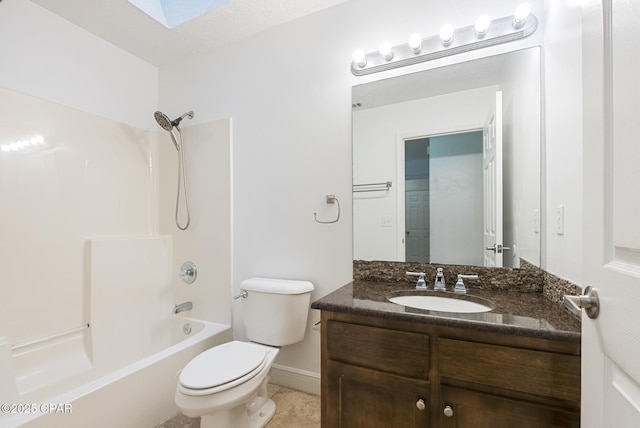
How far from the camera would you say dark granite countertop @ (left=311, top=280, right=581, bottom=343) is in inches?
35.2

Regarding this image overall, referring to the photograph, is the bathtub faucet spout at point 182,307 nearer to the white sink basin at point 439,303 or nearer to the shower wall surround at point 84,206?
the shower wall surround at point 84,206

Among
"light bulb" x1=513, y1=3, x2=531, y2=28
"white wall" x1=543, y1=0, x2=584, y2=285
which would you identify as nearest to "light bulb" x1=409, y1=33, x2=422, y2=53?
"light bulb" x1=513, y1=3, x2=531, y2=28

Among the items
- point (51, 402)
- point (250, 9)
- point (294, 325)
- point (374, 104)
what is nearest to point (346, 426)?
point (294, 325)

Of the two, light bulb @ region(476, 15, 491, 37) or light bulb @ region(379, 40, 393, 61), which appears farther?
light bulb @ region(379, 40, 393, 61)

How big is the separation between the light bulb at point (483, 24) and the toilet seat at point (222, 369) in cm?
192

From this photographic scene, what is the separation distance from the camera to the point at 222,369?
135 centimetres

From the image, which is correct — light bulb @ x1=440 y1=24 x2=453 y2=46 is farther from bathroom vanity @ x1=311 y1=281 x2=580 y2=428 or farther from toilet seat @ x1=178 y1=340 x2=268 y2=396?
toilet seat @ x1=178 y1=340 x2=268 y2=396

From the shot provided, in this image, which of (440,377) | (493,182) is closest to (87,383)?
(440,377)

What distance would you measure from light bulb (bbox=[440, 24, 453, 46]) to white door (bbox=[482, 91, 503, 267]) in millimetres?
365

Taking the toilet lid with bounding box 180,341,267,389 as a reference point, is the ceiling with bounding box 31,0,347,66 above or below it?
above

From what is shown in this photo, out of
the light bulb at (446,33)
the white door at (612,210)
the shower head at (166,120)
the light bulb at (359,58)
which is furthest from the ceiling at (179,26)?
the white door at (612,210)

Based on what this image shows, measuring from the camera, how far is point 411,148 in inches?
64.9

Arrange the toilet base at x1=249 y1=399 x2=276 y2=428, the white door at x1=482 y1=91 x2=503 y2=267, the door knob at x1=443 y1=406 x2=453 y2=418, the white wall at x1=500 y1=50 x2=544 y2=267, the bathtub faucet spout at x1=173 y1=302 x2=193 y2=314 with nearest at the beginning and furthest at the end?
the door knob at x1=443 y1=406 x2=453 y2=418 < the white wall at x1=500 y1=50 x2=544 y2=267 < the white door at x1=482 y1=91 x2=503 y2=267 < the toilet base at x1=249 y1=399 x2=276 y2=428 < the bathtub faucet spout at x1=173 y1=302 x2=193 y2=314

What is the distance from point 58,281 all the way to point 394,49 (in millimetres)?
2403
